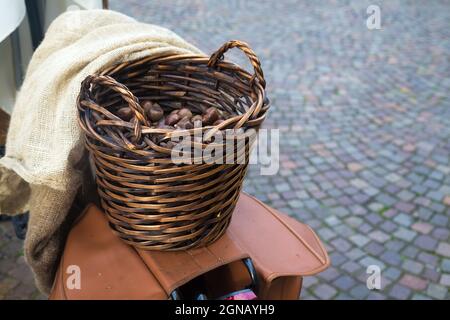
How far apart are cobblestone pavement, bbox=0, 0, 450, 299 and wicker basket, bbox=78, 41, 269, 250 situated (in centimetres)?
119

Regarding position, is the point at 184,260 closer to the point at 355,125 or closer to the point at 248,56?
the point at 248,56

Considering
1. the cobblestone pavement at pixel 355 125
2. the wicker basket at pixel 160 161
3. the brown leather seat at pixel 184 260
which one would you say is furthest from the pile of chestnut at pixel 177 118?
the cobblestone pavement at pixel 355 125

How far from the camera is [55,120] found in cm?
121

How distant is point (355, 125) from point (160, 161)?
2637 millimetres

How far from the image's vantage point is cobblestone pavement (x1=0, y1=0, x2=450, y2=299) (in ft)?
7.59

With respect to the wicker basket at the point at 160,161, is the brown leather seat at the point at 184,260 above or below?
below

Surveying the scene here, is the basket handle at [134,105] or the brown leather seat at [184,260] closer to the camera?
the basket handle at [134,105]

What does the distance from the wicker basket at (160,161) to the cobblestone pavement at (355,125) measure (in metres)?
1.19

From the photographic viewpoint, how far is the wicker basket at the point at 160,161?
979 mm

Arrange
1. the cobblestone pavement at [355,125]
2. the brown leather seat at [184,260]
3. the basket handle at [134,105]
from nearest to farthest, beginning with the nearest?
the basket handle at [134,105], the brown leather seat at [184,260], the cobblestone pavement at [355,125]

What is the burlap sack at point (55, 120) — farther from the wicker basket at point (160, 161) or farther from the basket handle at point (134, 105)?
the basket handle at point (134, 105)

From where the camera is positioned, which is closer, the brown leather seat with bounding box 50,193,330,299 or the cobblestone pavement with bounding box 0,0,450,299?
the brown leather seat with bounding box 50,193,330,299

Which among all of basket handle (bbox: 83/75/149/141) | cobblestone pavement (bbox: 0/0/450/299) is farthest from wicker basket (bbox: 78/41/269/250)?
cobblestone pavement (bbox: 0/0/450/299)

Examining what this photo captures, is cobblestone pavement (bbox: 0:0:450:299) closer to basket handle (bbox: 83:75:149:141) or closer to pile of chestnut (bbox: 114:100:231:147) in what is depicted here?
pile of chestnut (bbox: 114:100:231:147)
